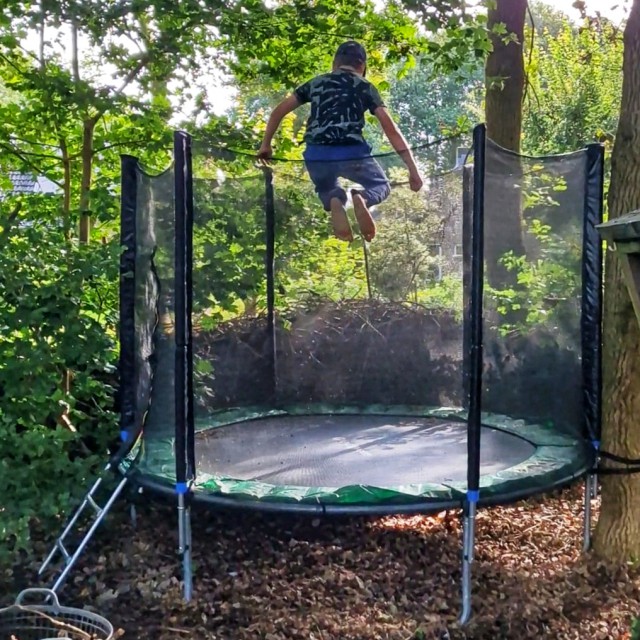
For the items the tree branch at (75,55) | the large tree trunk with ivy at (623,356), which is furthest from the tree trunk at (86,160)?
the large tree trunk with ivy at (623,356)

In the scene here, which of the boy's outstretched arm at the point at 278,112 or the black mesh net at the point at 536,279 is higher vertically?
the boy's outstretched arm at the point at 278,112

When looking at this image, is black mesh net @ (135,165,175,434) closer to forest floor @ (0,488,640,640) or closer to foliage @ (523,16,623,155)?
forest floor @ (0,488,640,640)

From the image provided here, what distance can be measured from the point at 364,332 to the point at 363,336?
0.09ft

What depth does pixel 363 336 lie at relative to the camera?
449cm

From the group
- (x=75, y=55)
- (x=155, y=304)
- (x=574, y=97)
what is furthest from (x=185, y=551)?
(x=574, y=97)

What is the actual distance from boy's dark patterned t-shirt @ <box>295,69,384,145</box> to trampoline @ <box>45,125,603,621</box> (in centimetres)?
25

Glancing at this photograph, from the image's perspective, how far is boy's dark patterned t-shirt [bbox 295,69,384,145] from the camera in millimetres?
3387

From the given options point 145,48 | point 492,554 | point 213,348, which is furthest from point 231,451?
point 145,48

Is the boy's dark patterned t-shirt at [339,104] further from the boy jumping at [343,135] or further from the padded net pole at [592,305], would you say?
the padded net pole at [592,305]

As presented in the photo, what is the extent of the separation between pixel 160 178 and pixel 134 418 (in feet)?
3.28

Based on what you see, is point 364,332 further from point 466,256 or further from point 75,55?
point 75,55

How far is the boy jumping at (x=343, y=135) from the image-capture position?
3389mm

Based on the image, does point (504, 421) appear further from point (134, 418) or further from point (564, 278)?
point (134, 418)

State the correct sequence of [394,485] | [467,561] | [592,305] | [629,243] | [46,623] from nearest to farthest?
[629,243] < [46,623] < [467,561] < [394,485] < [592,305]
